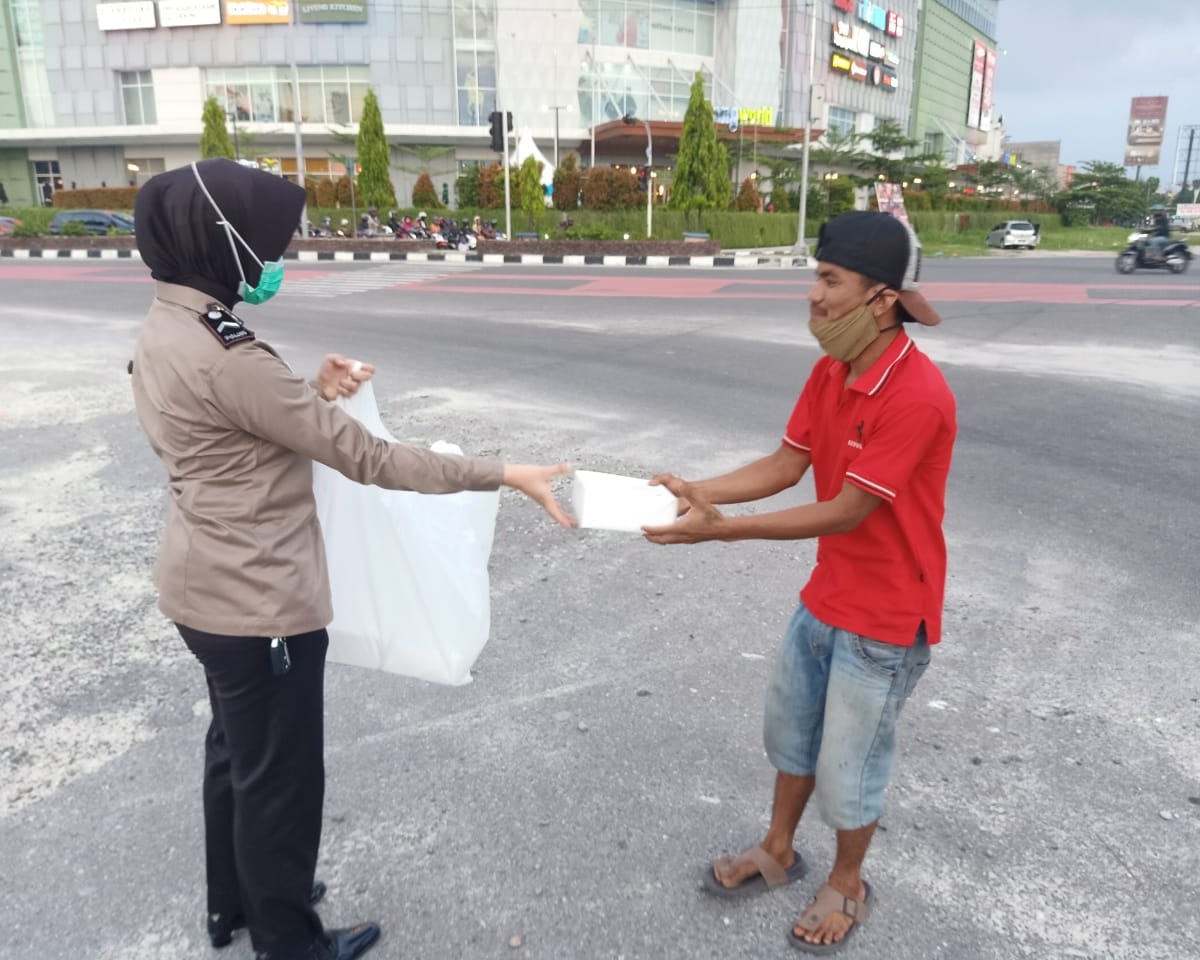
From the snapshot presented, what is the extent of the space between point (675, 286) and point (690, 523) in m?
15.8

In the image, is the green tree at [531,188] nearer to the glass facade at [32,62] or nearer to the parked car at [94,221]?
the parked car at [94,221]

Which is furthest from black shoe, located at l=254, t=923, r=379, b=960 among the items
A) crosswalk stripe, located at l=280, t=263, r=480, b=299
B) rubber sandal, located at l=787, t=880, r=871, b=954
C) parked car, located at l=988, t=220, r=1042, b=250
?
parked car, located at l=988, t=220, r=1042, b=250

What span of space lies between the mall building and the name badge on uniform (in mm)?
39278

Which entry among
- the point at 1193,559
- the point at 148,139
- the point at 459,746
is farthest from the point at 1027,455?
the point at 148,139

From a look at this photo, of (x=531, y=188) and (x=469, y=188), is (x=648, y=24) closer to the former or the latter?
(x=469, y=188)

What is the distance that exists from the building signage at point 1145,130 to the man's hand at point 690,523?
137 m

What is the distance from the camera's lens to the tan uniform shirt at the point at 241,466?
170 cm

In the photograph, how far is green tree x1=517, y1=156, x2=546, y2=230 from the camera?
1199 inches

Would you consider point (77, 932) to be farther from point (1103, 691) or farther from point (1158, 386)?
point (1158, 386)

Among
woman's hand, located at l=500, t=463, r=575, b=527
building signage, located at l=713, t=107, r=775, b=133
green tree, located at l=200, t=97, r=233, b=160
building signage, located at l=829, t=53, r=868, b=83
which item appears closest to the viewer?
woman's hand, located at l=500, t=463, r=575, b=527

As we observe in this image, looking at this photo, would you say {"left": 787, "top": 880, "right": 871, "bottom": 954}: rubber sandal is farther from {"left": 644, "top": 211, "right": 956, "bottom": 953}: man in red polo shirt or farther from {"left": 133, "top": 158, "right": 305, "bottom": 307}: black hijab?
{"left": 133, "top": 158, "right": 305, "bottom": 307}: black hijab

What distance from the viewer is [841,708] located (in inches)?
81.4

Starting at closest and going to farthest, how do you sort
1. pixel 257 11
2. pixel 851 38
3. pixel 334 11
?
pixel 334 11, pixel 257 11, pixel 851 38

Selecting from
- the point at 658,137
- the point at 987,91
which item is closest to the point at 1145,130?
the point at 987,91
